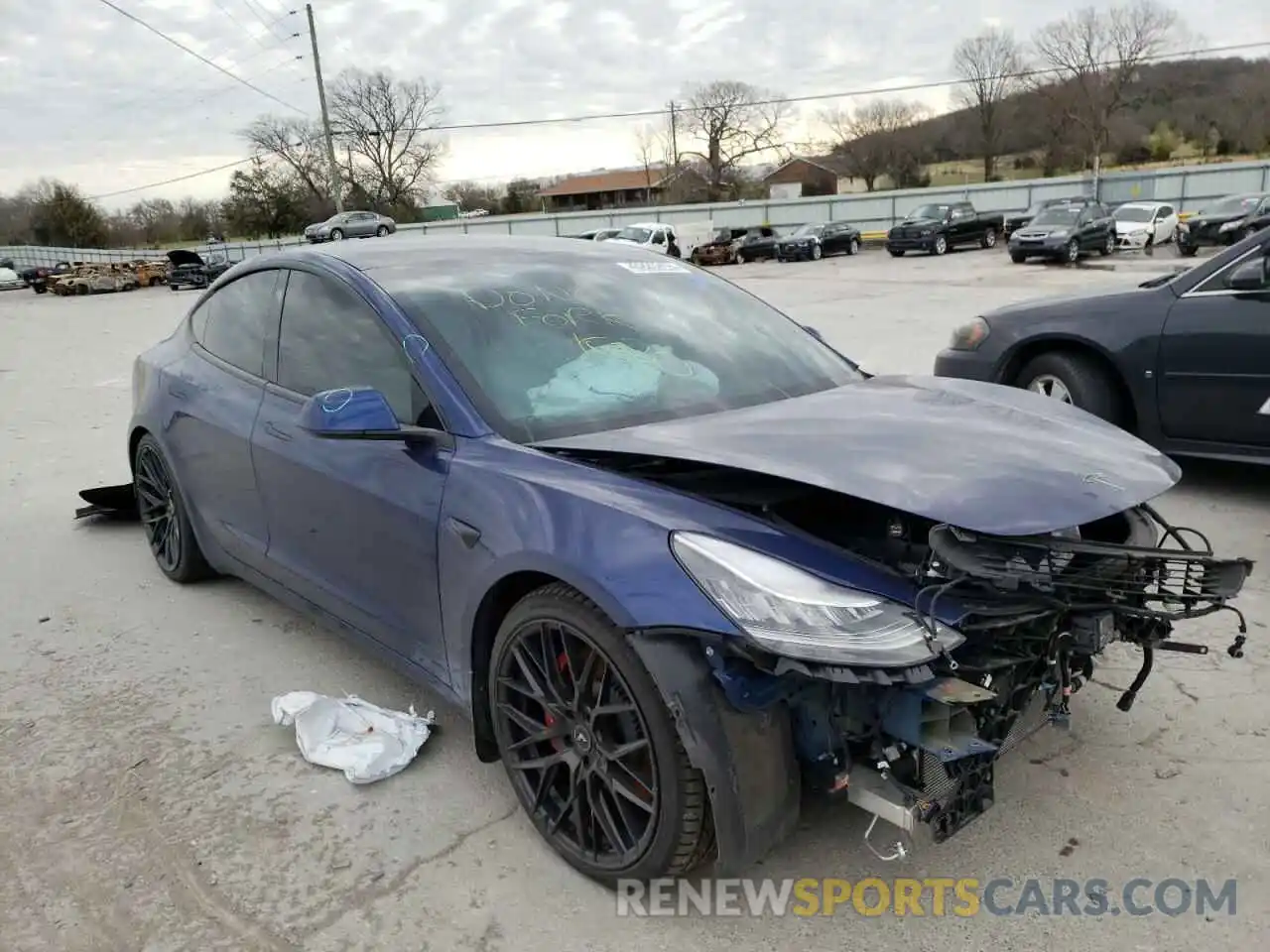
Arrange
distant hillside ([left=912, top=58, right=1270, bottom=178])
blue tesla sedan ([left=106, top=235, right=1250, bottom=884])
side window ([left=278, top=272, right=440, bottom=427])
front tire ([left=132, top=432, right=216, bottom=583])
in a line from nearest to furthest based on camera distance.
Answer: blue tesla sedan ([left=106, top=235, right=1250, bottom=884]), side window ([left=278, top=272, right=440, bottom=427]), front tire ([left=132, top=432, right=216, bottom=583]), distant hillside ([left=912, top=58, right=1270, bottom=178])

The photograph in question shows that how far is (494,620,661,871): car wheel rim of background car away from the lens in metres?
2.24

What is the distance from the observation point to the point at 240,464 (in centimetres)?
369

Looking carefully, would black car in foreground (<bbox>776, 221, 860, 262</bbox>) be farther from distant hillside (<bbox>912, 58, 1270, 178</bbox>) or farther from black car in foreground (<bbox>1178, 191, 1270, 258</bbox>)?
distant hillside (<bbox>912, 58, 1270, 178</bbox>)

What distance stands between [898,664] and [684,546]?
20.3 inches

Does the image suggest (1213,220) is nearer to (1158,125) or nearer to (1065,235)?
(1065,235)

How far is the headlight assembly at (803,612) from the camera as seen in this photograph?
6.33 ft

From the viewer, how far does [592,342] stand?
3.11 metres

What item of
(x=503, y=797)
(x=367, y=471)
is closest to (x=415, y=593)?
(x=367, y=471)

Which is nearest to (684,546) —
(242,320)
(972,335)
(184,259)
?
(242,320)

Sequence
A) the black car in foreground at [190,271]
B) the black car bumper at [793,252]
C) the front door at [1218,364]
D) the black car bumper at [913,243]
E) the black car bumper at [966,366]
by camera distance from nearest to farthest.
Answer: the front door at [1218,364], the black car bumper at [966,366], the black car bumper at [913,243], the black car bumper at [793,252], the black car in foreground at [190,271]

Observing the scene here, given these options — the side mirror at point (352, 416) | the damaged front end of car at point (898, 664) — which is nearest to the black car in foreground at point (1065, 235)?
the damaged front end of car at point (898, 664)

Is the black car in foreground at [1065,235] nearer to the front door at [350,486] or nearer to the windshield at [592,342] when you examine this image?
the windshield at [592,342]
